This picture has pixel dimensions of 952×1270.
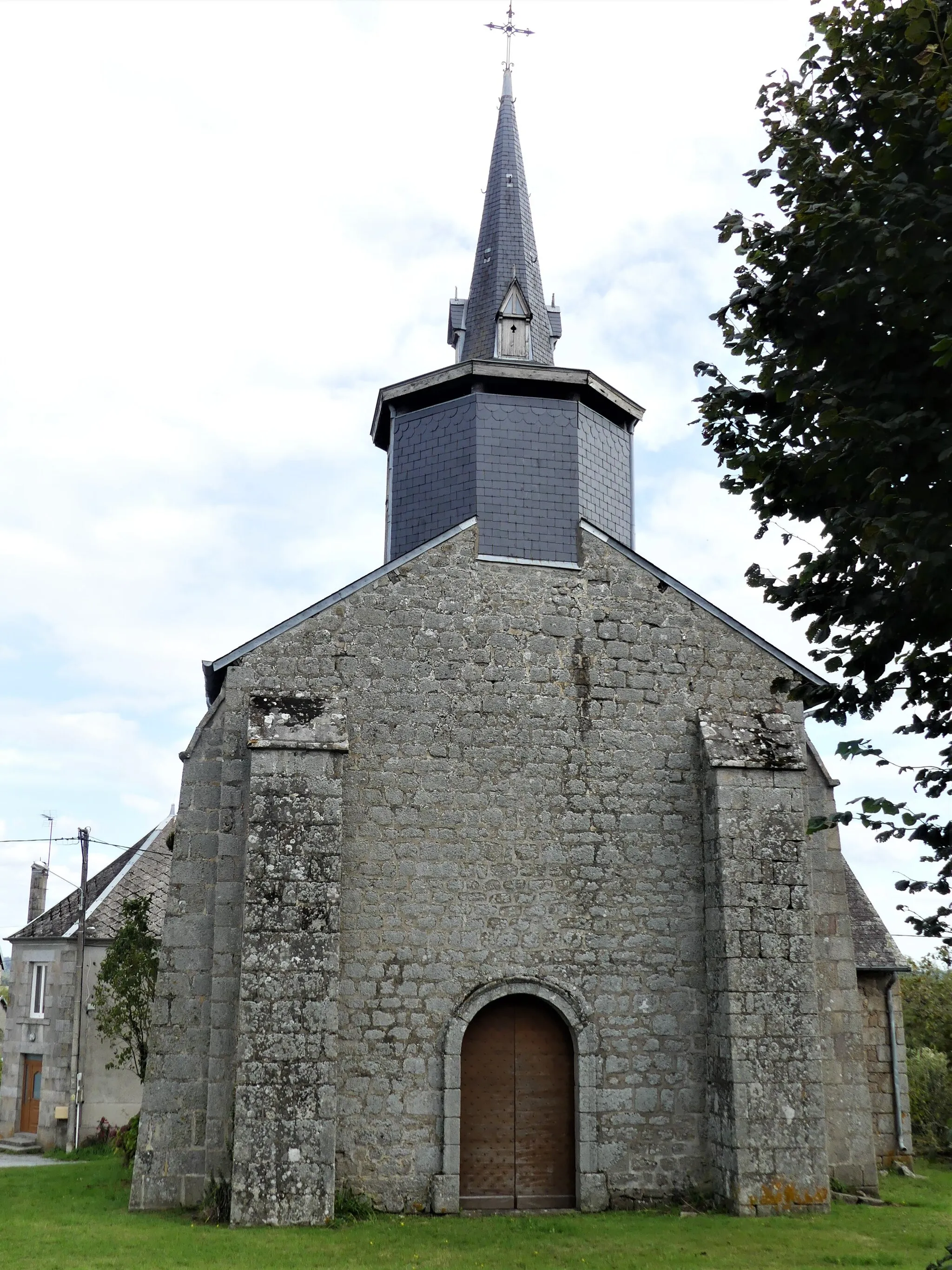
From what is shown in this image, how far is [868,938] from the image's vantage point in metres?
14.8

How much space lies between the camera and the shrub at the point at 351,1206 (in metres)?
9.90

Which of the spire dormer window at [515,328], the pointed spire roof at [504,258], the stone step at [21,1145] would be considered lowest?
the stone step at [21,1145]

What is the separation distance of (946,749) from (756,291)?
9.24 ft

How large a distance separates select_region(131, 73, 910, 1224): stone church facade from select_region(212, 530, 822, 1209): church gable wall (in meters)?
0.03

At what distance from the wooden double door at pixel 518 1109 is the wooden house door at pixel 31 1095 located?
1424cm

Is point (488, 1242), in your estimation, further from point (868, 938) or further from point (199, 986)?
point (868, 938)

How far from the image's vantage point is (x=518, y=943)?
11031 millimetres

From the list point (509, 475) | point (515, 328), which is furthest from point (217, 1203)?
point (515, 328)

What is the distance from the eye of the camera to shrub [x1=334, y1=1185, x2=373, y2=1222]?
9.90 m

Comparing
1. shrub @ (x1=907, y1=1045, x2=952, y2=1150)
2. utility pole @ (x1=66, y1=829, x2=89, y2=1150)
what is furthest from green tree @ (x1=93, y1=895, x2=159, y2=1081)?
shrub @ (x1=907, y1=1045, x2=952, y2=1150)

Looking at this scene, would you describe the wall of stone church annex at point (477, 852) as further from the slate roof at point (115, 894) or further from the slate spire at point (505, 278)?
the slate roof at point (115, 894)

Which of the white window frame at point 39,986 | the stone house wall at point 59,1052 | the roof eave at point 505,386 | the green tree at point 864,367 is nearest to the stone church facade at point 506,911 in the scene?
the roof eave at point 505,386

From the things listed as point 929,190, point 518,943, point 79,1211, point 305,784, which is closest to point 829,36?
point 929,190

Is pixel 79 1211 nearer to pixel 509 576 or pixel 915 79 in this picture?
pixel 509 576
